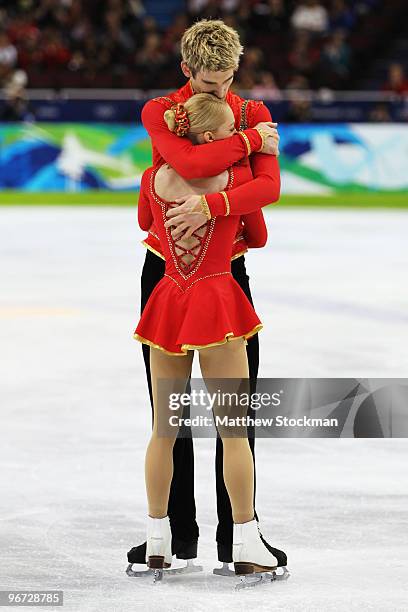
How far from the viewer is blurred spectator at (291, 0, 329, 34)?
19.6 m

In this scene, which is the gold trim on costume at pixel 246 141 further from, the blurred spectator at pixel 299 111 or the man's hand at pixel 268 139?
the blurred spectator at pixel 299 111

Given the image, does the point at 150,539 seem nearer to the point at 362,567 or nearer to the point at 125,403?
the point at 362,567

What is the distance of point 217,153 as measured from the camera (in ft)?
10.4

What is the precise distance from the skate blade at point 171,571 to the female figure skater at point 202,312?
0.67 ft

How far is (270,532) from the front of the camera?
12.9 feet

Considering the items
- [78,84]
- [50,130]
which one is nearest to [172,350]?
[50,130]

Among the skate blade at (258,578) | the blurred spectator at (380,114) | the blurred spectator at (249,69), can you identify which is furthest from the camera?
the blurred spectator at (249,69)

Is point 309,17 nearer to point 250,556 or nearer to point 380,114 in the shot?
point 380,114

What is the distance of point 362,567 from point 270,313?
4.57 meters

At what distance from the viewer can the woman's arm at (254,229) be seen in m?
3.38

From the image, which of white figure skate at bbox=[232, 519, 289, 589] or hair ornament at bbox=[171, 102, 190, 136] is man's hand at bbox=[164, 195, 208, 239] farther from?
white figure skate at bbox=[232, 519, 289, 589]

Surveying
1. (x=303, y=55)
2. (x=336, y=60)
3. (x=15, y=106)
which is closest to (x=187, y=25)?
(x=303, y=55)

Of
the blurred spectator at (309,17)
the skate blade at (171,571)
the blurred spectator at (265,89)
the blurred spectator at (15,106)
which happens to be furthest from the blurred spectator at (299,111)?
the skate blade at (171,571)

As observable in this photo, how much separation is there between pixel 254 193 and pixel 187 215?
0.60 ft
